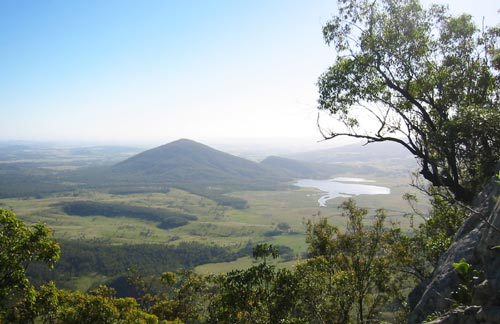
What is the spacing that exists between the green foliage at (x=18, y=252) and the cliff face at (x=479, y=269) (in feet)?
51.9

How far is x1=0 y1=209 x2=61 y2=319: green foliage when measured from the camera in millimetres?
14766

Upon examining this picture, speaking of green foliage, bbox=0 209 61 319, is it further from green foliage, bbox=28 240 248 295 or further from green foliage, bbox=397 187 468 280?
green foliage, bbox=28 240 248 295

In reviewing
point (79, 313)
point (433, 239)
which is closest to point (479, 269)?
point (433, 239)

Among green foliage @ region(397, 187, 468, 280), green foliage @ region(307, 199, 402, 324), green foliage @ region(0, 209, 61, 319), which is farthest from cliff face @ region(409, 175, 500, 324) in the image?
green foliage @ region(0, 209, 61, 319)

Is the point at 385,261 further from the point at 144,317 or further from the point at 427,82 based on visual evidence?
the point at 144,317

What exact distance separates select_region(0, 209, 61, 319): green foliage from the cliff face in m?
15.8

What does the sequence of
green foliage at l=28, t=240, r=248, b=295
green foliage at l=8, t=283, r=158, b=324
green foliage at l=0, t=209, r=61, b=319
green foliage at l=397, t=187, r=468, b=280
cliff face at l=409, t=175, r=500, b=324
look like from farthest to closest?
green foliage at l=28, t=240, r=248, b=295, green foliage at l=397, t=187, r=468, b=280, green foliage at l=8, t=283, r=158, b=324, green foliage at l=0, t=209, r=61, b=319, cliff face at l=409, t=175, r=500, b=324

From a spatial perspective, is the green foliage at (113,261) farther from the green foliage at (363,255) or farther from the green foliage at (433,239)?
the green foliage at (433,239)

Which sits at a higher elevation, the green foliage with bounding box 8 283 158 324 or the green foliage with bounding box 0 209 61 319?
the green foliage with bounding box 0 209 61 319

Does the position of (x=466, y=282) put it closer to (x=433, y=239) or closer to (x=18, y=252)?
(x=433, y=239)

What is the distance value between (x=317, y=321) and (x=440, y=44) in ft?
67.4

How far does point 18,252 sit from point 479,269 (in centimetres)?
1911

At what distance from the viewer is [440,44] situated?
2345 centimetres

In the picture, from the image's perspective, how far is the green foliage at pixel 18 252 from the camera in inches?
581
